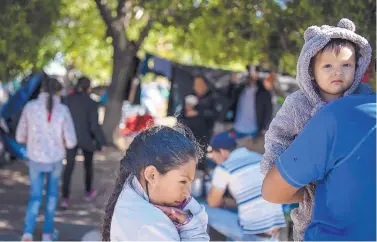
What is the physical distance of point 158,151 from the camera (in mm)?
2354

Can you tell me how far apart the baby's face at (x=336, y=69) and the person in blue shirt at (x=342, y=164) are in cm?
42

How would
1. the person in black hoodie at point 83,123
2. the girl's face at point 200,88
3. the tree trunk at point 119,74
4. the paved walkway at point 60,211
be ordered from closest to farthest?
the paved walkway at point 60,211, the person in black hoodie at point 83,123, the girl's face at point 200,88, the tree trunk at point 119,74

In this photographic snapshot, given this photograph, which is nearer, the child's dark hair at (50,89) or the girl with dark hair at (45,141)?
the girl with dark hair at (45,141)

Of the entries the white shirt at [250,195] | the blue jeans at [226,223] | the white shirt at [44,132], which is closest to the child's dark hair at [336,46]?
the white shirt at [250,195]

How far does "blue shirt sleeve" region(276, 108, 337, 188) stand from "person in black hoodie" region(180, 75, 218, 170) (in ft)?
20.7

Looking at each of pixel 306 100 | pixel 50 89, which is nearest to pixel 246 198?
pixel 306 100

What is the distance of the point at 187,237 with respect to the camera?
2334mm

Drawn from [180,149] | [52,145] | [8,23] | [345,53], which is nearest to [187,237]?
[180,149]

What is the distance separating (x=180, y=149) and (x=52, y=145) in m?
3.83

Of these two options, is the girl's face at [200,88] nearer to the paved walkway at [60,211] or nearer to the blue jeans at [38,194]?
the paved walkway at [60,211]

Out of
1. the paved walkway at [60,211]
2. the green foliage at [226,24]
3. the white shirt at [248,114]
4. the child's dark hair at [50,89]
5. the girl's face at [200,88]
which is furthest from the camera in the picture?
the white shirt at [248,114]

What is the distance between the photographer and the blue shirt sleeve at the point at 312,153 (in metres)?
1.83

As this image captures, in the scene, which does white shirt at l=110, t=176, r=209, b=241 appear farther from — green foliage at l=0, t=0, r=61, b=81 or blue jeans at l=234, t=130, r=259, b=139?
blue jeans at l=234, t=130, r=259, b=139

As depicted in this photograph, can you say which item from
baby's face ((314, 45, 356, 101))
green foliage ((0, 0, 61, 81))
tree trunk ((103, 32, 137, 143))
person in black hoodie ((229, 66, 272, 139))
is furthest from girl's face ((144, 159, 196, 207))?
tree trunk ((103, 32, 137, 143))
